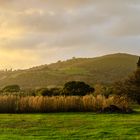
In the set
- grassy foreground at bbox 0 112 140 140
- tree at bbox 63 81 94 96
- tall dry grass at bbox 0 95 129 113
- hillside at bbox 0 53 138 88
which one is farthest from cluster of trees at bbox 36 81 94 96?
hillside at bbox 0 53 138 88

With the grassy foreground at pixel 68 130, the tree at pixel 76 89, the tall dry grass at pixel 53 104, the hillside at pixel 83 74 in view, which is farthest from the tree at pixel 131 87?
the hillside at pixel 83 74

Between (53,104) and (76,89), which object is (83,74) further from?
(53,104)

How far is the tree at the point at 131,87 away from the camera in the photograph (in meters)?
39.9

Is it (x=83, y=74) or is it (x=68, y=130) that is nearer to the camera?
(x=68, y=130)

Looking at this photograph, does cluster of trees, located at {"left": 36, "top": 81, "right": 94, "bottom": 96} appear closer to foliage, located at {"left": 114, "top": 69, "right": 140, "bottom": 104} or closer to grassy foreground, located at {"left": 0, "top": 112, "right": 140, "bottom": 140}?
foliage, located at {"left": 114, "top": 69, "right": 140, "bottom": 104}

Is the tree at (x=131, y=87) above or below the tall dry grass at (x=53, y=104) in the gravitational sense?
above

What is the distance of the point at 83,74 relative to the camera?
4892 inches

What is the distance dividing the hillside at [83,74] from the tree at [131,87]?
216 ft

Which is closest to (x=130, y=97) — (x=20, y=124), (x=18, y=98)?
(x=18, y=98)

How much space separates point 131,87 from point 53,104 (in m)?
10.3

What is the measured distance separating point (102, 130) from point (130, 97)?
21.4 metres

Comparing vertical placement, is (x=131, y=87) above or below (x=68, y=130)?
above

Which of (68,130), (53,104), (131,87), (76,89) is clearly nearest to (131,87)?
(131,87)

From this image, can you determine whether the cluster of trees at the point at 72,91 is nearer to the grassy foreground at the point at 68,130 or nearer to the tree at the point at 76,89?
the tree at the point at 76,89
